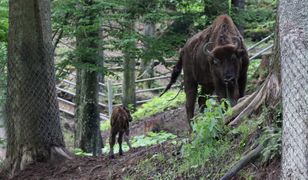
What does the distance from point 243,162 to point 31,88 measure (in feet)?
17.8

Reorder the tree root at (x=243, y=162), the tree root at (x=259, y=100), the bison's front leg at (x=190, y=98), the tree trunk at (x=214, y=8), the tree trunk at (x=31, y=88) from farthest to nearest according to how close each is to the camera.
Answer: the tree trunk at (x=214, y=8) < the bison's front leg at (x=190, y=98) < the tree trunk at (x=31, y=88) < the tree root at (x=259, y=100) < the tree root at (x=243, y=162)

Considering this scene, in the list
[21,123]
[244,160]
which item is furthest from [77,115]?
[244,160]

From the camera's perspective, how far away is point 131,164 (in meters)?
10.3

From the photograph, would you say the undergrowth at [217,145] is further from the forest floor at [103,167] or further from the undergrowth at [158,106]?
the undergrowth at [158,106]

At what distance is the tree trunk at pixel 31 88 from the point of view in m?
11.7

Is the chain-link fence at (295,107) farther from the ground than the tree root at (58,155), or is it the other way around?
the chain-link fence at (295,107)

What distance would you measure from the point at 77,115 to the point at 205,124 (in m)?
7.34

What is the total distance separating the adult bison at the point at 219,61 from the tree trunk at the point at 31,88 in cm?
289

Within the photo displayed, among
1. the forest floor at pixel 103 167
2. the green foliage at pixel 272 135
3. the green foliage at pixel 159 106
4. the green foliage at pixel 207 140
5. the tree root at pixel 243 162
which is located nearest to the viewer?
the green foliage at pixel 272 135

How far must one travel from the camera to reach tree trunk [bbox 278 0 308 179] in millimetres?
6543

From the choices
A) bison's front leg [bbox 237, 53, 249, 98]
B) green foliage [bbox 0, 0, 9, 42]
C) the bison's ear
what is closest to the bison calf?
bison's front leg [bbox 237, 53, 249, 98]

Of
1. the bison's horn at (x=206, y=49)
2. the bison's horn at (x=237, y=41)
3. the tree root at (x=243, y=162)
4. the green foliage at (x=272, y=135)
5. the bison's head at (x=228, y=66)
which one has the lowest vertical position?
the tree root at (x=243, y=162)

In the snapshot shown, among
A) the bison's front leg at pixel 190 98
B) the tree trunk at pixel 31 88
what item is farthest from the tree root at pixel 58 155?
the bison's front leg at pixel 190 98

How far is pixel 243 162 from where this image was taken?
7.75 metres
